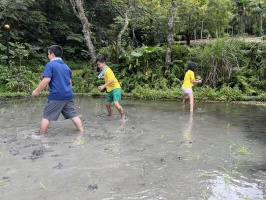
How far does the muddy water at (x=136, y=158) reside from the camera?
12.2ft

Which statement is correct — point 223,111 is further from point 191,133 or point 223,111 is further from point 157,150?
point 157,150

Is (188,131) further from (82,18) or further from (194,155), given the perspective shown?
(82,18)

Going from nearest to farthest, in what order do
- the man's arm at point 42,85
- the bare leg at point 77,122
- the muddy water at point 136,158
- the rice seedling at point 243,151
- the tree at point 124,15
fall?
1. the muddy water at point 136,158
2. the rice seedling at point 243,151
3. the man's arm at point 42,85
4. the bare leg at point 77,122
5. the tree at point 124,15

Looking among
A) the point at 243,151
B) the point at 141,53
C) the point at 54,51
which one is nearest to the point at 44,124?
the point at 54,51

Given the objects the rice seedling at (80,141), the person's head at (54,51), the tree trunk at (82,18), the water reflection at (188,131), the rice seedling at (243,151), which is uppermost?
the tree trunk at (82,18)

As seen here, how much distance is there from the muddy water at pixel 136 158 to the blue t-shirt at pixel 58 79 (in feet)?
2.75

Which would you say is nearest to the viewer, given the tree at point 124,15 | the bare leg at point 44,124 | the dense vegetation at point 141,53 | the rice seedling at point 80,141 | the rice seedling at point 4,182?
the rice seedling at point 4,182

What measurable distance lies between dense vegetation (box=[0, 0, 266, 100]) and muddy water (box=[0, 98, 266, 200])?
464 centimetres

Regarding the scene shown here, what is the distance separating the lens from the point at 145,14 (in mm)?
15922

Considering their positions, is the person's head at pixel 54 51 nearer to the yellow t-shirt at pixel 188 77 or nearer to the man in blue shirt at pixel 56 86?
the man in blue shirt at pixel 56 86

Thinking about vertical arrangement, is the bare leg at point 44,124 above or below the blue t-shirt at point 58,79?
below

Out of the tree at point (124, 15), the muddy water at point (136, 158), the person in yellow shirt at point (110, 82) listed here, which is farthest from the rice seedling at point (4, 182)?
the tree at point (124, 15)

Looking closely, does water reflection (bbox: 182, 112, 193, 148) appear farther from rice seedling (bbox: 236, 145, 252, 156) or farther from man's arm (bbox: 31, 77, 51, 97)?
man's arm (bbox: 31, 77, 51, 97)

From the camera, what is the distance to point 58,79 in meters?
5.98
